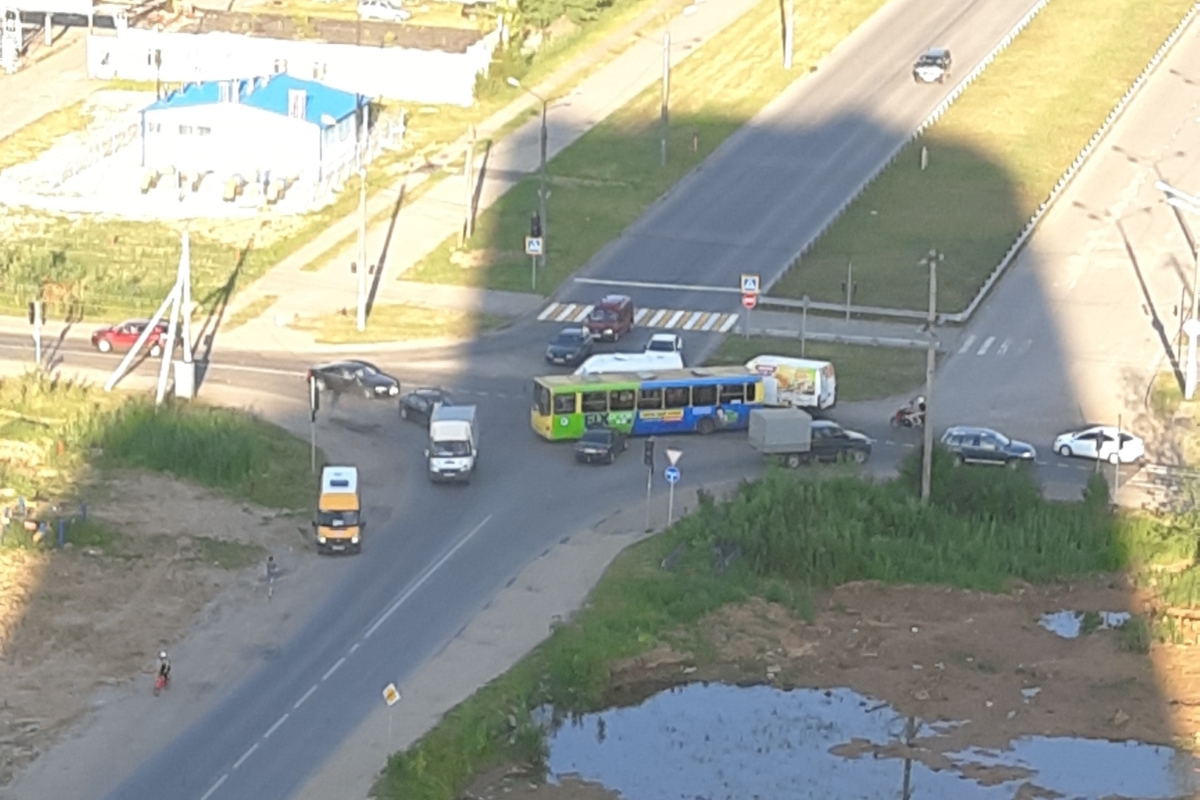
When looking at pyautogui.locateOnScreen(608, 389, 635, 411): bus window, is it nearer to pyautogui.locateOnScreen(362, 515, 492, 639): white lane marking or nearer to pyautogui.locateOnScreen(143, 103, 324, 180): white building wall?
pyautogui.locateOnScreen(362, 515, 492, 639): white lane marking

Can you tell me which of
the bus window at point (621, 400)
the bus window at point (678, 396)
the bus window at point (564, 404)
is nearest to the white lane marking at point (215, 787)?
the bus window at point (564, 404)

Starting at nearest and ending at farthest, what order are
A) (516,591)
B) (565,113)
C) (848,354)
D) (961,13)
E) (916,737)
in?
(916,737) → (516,591) → (848,354) → (565,113) → (961,13)

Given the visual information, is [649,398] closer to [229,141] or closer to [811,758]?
[811,758]

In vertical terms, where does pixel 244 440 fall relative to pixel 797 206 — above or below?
below

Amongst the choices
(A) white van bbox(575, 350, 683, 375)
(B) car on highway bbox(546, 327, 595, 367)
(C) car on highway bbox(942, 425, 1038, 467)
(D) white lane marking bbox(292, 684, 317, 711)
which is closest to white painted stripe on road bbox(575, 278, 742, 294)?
(B) car on highway bbox(546, 327, 595, 367)

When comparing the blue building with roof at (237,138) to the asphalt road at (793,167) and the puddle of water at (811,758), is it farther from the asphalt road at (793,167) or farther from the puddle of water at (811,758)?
the puddle of water at (811,758)

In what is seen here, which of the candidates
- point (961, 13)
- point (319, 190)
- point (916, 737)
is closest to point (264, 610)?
point (916, 737)

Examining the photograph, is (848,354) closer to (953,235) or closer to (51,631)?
(953,235)
